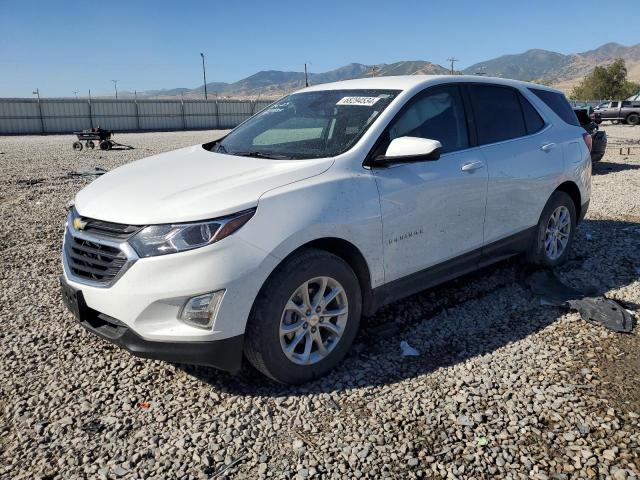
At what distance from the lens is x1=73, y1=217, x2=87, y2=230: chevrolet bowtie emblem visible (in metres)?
3.20

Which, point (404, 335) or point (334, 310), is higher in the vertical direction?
point (334, 310)

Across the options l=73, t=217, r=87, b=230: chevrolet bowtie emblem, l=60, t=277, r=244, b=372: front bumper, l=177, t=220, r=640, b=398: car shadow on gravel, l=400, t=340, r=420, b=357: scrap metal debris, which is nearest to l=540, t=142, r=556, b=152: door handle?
l=177, t=220, r=640, b=398: car shadow on gravel

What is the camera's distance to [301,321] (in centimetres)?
319

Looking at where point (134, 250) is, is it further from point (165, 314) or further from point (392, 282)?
point (392, 282)

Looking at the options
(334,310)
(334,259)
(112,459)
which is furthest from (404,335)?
(112,459)

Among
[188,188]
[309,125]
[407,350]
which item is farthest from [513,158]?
[188,188]

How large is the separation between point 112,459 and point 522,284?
378 centimetres

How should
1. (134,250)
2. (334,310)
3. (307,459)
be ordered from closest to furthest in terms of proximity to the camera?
(307,459) → (134,250) → (334,310)

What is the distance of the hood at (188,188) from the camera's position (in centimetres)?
291

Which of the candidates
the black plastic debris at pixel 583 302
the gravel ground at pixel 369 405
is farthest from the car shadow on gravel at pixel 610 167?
the gravel ground at pixel 369 405

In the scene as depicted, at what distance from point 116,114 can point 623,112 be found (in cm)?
3555

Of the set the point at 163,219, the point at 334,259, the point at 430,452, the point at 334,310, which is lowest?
the point at 430,452

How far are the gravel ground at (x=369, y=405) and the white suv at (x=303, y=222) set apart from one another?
0.36 meters

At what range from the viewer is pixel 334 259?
323cm
